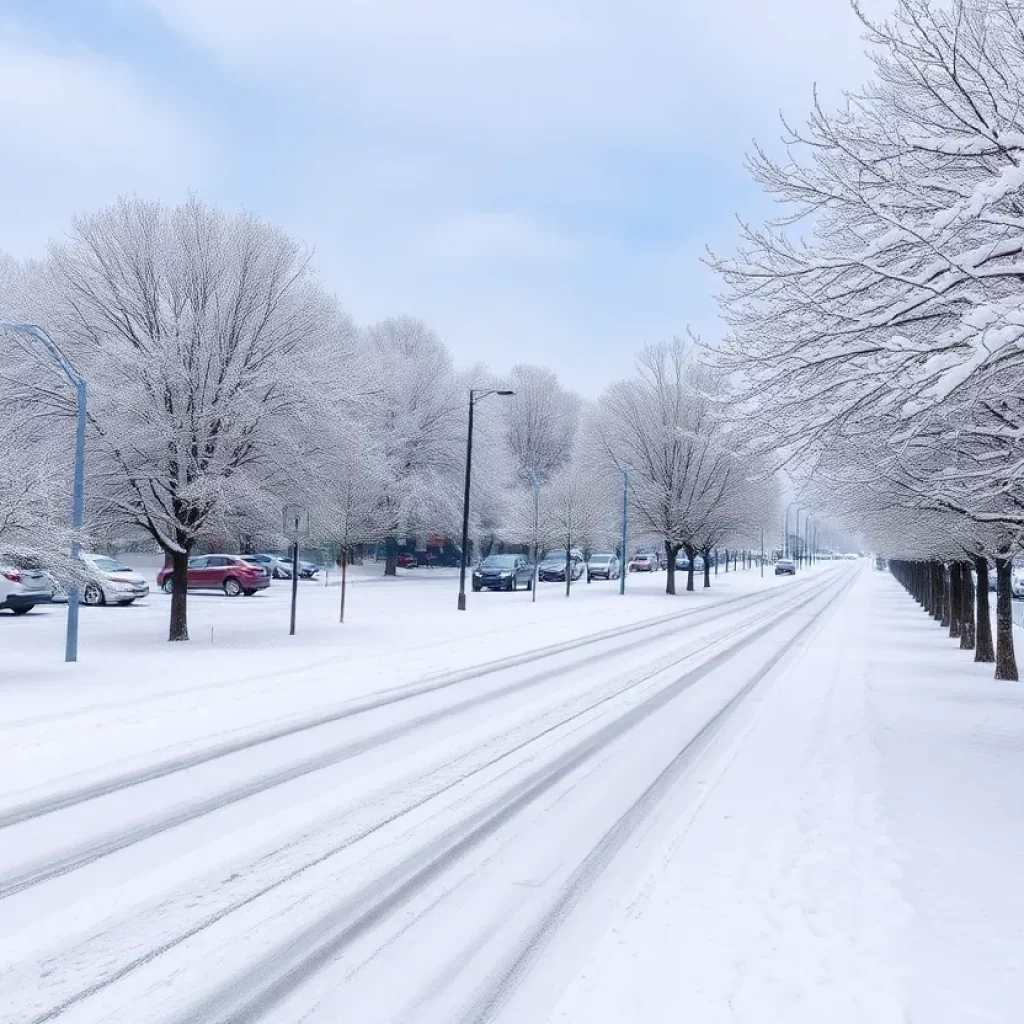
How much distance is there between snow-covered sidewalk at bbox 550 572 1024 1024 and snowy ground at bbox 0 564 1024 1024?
0.08 ft

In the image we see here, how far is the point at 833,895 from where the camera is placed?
205 inches

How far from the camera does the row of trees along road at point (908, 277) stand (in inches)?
246

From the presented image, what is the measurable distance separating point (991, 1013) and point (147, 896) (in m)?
4.12

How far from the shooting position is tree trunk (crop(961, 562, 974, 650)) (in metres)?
20.9

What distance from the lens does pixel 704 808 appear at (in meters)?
7.00

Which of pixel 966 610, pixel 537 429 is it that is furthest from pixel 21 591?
pixel 537 429

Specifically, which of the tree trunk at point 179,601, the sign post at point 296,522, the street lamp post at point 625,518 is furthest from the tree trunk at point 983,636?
the street lamp post at point 625,518

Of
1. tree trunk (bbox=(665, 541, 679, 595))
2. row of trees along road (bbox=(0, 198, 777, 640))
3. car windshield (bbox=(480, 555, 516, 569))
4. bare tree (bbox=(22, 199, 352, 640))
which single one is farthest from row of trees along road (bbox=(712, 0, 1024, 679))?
car windshield (bbox=(480, 555, 516, 569))

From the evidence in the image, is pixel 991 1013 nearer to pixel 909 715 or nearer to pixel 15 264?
pixel 909 715

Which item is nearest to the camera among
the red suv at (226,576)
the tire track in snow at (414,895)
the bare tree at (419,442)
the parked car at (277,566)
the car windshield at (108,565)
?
the tire track in snow at (414,895)

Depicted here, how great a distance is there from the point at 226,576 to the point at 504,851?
31347mm

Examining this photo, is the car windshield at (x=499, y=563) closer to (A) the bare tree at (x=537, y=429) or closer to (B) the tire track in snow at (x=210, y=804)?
(A) the bare tree at (x=537, y=429)

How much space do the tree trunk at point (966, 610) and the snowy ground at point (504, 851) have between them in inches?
309

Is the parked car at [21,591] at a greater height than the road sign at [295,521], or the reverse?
the road sign at [295,521]
